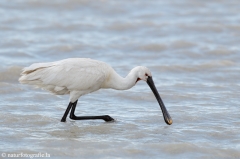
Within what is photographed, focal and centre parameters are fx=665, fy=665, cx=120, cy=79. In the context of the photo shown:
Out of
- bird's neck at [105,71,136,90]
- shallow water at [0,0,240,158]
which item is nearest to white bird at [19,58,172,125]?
bird's neck at [105,71,136,90]

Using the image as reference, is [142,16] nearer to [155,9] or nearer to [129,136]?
[155,9]

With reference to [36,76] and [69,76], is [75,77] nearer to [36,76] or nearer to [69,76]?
[69,76]

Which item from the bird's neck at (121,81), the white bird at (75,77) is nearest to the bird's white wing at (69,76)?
the white bird at (75,77)

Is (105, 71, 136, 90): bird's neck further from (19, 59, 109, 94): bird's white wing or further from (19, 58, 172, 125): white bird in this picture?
(19, 59, 109, 94): bird's white wing

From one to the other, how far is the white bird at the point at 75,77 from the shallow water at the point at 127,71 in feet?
1.70

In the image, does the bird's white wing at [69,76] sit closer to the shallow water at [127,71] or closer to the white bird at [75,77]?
the white bird at [75,77]

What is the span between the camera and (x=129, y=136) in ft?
32.1

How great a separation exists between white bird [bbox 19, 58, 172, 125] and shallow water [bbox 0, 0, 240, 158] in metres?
0.52

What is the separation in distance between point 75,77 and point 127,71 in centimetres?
496

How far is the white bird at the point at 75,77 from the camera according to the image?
34.4 feet

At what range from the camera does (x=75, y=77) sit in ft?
34.5

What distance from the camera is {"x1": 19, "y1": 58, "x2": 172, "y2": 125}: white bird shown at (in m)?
10.5

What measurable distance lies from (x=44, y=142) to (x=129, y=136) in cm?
131

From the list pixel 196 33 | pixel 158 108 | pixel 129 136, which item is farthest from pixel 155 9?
pixel 129 136
